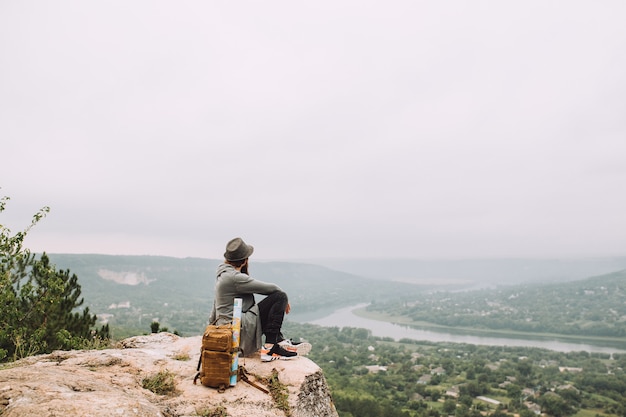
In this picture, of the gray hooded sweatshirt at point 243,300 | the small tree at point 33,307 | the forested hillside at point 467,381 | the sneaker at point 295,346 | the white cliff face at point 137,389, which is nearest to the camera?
the white cliff face at point 137,389

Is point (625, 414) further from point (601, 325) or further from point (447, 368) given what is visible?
point (601, 325)

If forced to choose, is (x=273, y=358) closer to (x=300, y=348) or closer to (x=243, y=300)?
(x=300, y=348)

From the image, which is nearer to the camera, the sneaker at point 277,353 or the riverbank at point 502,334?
the sneaker at point 277,353

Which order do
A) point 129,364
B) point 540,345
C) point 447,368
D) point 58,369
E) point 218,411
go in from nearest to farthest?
point 218,411
point 58,369
point 129,364
point 447,368
point 540,345

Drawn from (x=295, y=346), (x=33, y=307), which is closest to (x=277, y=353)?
(x=295, y=346)

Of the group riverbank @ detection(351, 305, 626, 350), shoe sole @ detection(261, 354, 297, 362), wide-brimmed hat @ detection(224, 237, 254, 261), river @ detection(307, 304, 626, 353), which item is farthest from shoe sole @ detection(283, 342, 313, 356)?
riverbank @ detection(351, 305, 626, 350)

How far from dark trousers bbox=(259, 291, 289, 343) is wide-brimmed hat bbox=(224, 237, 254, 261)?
2.45 feet

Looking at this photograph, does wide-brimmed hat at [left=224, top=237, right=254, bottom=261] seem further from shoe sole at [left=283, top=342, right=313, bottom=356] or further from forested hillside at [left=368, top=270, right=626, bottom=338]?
forested hillside at [left=368, top=270, right=626, bottom=338]

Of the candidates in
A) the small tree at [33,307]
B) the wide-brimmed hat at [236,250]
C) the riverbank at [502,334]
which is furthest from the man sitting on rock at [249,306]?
the riverbank at [502,334]

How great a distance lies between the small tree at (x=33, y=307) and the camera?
31.4 feet

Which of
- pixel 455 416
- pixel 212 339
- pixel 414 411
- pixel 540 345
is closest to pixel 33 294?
pixel 212 339

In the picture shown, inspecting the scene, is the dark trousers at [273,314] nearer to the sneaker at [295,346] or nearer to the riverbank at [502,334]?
the sneaker at [295,346]

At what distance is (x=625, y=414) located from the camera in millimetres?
43812

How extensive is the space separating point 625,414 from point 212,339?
2379 inches
